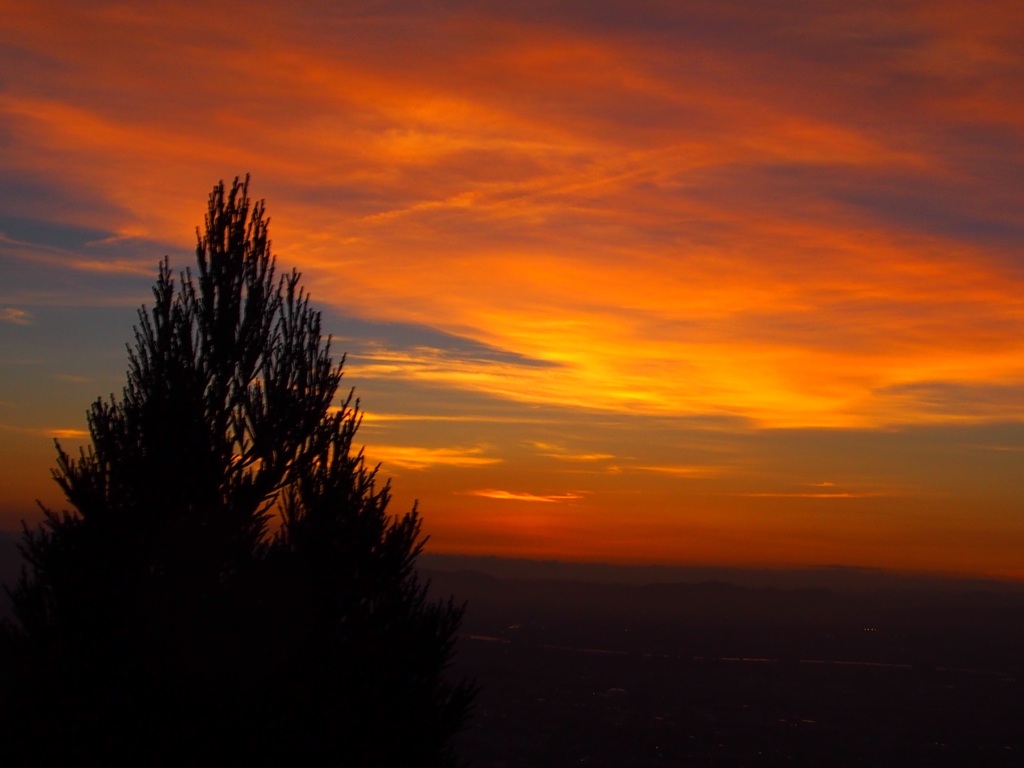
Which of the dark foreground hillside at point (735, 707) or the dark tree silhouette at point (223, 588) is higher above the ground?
the dark tree silhouette at point (223, 588)

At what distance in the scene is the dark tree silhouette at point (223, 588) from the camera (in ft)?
33.9

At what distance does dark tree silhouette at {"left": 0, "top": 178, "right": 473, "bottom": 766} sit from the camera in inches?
407

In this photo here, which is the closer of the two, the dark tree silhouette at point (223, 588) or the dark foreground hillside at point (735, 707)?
the dark tree silhouette at point (223, 588)

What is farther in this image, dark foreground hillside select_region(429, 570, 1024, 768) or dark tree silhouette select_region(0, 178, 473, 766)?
dark foreground hillside select_region(429, 570, 1024, 768)

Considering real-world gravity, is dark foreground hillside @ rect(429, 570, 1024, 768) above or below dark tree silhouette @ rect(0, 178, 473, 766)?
below

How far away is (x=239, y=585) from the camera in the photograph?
11.2 meters

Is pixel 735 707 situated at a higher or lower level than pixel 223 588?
lower

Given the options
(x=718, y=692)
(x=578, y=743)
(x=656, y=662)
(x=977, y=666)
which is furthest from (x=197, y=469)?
(x=977, y=666)

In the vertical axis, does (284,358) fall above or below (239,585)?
above

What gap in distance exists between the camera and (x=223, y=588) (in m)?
11.0

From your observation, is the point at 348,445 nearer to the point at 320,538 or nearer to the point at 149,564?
the point at 320,538

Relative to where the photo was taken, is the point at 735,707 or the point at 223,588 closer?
the point at 223,588

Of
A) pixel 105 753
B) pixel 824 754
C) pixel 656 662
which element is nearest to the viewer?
pixel 105 753

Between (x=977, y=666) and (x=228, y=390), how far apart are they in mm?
176348
